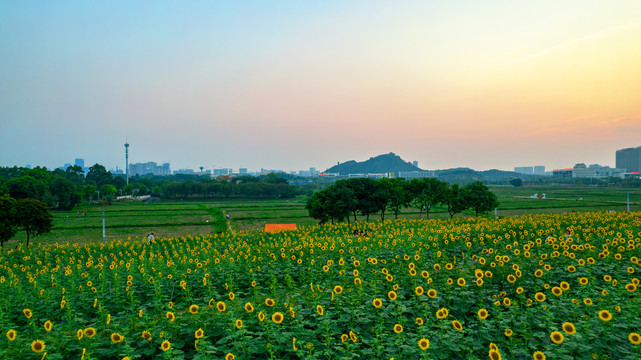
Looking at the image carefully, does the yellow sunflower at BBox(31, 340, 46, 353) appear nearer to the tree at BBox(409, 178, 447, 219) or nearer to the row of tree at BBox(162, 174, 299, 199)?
the tree at BBox(409, 178, 447, 219)

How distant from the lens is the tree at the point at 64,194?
211ft

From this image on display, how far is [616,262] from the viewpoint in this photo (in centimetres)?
739

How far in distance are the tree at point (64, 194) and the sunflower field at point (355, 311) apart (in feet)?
232

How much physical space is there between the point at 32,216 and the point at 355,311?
90.4 feet

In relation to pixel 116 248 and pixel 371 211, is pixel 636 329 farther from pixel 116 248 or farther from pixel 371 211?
pixel 371 211

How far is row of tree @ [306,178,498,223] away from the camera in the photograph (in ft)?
104

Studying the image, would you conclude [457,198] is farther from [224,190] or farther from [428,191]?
[224,190]

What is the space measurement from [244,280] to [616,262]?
29.2 ft

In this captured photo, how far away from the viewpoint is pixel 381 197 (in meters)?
32.9

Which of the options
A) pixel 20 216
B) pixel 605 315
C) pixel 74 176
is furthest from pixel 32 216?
pixel 74 176

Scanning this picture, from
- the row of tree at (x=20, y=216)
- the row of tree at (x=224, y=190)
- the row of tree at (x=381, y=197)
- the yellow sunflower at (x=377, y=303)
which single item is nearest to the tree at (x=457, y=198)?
the row of tree at (x=381, y=197)

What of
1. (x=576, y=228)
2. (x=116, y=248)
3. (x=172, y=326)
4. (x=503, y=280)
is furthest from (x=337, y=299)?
(x=116, y=248)

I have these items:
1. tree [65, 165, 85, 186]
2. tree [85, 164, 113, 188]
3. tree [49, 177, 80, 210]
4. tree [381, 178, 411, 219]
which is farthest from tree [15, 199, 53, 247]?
tree [85, 164, 113, 188]

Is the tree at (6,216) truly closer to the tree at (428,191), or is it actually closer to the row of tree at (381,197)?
the row of tree at (381,197)
